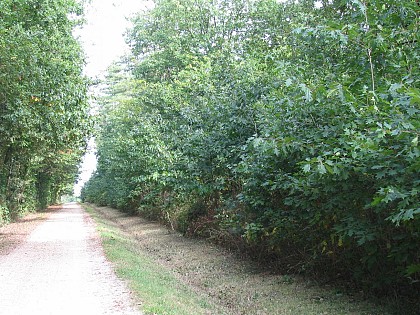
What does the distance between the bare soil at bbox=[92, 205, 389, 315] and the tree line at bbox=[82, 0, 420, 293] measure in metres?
0.56

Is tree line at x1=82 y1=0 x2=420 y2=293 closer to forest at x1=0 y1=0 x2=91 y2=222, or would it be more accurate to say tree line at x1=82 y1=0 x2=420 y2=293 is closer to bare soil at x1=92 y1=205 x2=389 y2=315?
bare soil at x1=92 y1=205 x2=389 y2=315

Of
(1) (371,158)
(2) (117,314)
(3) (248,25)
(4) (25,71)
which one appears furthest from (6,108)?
(3) (248,25)

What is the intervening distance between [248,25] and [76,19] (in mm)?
12392

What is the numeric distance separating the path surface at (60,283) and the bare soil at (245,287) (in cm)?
218

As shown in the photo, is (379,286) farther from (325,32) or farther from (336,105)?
(325,32)

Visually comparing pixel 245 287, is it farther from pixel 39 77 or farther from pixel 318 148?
pixel 39 77

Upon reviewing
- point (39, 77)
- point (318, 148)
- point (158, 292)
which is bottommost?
point (158, 292)

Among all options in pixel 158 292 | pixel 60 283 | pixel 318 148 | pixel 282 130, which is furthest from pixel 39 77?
pixel 318 148

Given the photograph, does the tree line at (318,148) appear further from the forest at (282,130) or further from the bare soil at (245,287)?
the bare soil at (245,287)

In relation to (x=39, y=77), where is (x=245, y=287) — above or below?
below

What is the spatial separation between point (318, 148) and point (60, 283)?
6.21m

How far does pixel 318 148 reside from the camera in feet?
23.2

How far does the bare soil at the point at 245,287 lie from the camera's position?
25.5 ft

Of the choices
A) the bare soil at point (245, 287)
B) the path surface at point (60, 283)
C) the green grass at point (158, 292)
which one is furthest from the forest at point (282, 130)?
the path surface at point (60, 283)
